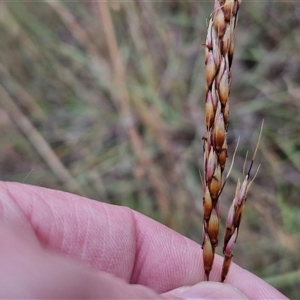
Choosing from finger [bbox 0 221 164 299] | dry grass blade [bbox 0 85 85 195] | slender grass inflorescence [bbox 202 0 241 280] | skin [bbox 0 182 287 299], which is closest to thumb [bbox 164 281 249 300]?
skin [bbox 0 182 287 299]

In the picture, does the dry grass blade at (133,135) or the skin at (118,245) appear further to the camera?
the dry grass blade at (133,135)

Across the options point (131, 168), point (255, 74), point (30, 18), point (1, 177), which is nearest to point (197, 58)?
point (255, 74)

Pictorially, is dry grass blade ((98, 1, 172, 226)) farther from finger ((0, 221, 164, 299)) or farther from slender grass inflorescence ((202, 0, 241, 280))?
finger ((0, 221, 164, 299))

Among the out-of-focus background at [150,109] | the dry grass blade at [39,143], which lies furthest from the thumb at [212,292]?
the dry grass blade at [39,143]

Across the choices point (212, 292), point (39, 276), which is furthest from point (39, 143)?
point (39, 276)

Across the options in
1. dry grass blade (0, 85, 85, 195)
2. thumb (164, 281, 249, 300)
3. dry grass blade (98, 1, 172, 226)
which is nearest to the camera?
thumb (164, 281, 249, 300)

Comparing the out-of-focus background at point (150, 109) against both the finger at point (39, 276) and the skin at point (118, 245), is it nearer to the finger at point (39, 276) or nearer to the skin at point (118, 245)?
the skin at point (118, 245)

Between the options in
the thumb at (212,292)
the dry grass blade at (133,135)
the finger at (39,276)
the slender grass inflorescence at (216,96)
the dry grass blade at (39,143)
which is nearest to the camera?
the finger at (39,276)
